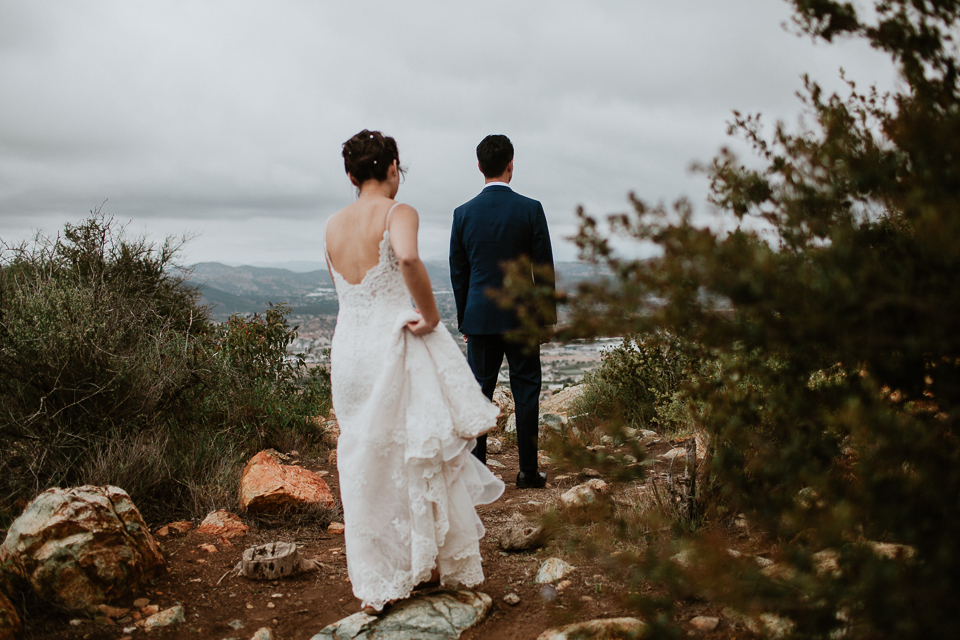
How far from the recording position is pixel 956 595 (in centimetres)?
126

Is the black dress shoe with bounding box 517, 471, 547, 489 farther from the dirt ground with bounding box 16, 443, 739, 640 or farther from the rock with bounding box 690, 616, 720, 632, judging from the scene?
the rock with bounding box 690, 616, 720, 632

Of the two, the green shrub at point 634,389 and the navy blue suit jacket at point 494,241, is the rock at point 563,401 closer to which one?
the green shrub at point 634,389

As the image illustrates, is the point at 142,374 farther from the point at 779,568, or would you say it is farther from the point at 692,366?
the point at 779,568

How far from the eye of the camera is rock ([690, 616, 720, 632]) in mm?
2512

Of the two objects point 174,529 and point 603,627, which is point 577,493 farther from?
point 174,529

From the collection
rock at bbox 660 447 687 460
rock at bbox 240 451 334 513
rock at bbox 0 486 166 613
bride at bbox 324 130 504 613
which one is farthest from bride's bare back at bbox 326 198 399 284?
rock at bbox 660 447 687 460

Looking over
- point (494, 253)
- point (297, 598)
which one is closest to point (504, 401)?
point (494, 253)

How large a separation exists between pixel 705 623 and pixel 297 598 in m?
2.08

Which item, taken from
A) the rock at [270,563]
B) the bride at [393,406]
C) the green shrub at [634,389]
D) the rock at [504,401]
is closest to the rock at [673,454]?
the green shrub at [634,389]

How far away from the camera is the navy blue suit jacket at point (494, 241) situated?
14.8ft

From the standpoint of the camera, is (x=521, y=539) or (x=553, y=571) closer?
(x=553, y=571)

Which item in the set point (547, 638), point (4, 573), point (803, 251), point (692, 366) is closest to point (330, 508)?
point (4, 573)

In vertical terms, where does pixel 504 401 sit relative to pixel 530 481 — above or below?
above

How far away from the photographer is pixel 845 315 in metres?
1.39
